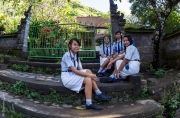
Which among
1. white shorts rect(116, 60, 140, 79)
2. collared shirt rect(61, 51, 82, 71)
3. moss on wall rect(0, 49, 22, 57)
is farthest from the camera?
moss on wall rect(0, 49, 22, 57)

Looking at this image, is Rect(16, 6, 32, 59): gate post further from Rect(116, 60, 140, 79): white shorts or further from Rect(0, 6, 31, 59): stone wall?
Rect(116, 60, 140, 79): white shorts

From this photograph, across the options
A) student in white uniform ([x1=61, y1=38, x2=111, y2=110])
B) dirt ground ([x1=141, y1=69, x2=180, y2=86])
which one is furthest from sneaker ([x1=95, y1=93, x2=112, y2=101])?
dirt ground ([x1=141, y1=69, x2=180, y2=86])

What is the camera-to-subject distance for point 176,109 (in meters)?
4.38

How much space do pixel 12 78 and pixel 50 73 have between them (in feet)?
4.66

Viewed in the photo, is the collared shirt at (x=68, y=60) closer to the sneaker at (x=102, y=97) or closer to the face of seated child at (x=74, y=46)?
the face of seated child at (x=74, y=46)

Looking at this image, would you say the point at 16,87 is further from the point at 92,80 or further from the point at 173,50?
the point at 173,50

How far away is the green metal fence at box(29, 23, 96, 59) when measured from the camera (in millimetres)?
7476

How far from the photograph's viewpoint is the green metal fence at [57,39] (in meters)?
7.48

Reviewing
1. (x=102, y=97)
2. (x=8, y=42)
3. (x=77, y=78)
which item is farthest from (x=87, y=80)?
(x=8, y=42)

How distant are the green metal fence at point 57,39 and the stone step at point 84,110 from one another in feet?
10.8

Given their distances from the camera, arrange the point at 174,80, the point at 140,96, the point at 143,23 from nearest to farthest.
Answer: the point at 140,96
the point at 174,80
the point at 143,23

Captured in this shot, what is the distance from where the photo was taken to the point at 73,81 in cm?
417

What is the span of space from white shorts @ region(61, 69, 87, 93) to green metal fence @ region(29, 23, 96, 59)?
10.3 feet

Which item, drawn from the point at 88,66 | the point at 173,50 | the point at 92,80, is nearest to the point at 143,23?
the point at 173,50
